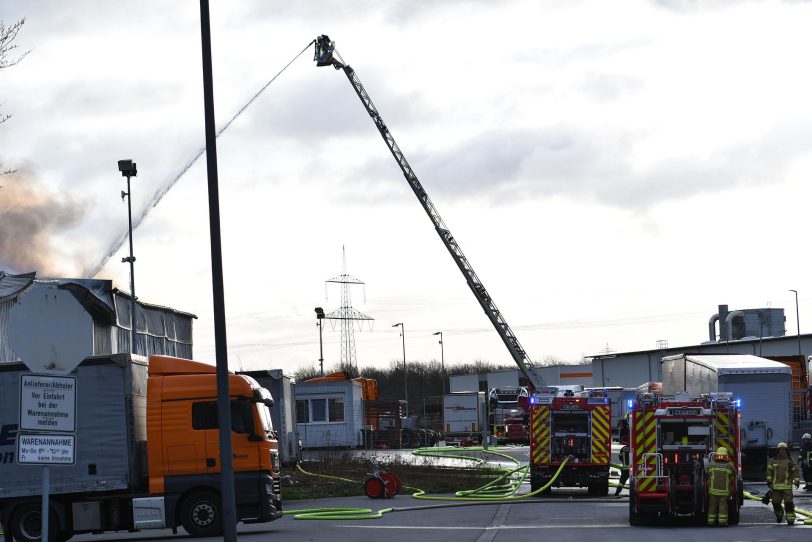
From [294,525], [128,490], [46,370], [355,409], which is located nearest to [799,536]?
[294,525]

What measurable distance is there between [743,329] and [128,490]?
77.8m

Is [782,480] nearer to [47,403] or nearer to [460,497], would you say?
[460,497]

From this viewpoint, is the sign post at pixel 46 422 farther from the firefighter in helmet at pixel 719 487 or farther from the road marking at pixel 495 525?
the firefighter in helmet at pixel 719 487

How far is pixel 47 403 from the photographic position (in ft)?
37.0

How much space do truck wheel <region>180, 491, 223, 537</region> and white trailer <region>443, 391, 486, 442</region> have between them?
43237mm

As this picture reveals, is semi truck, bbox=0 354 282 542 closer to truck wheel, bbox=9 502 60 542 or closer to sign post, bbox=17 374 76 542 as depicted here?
truck wheel, bbox=9 502 60 542

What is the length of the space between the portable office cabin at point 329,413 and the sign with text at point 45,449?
142 ft

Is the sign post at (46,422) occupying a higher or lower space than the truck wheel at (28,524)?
higher

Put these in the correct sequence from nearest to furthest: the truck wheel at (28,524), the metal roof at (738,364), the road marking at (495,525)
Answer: the road marking at (495,525) < the truck wheel at (28,524) < the metal roof at (738,364)

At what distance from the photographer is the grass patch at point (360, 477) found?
3030cm

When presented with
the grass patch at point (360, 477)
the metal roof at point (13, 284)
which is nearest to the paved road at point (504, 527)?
the grass patch at point (360, 477)

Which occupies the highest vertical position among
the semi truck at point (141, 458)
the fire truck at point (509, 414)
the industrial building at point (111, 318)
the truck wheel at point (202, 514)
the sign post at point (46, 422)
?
the industrial building at point (111, 318)

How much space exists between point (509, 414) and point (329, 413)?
11740mm

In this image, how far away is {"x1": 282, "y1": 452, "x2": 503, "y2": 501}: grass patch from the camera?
3030cm
